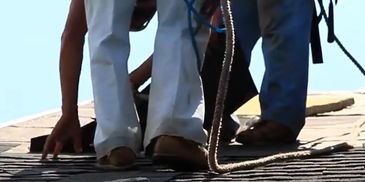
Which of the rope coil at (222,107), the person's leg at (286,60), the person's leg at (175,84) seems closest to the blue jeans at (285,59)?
the person's leg at (286,60)

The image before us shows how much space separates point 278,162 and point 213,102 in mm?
487

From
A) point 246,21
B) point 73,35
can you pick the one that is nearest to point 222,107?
point 73,35

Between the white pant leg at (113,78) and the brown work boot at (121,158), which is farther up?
the white pant leg at (113,78)

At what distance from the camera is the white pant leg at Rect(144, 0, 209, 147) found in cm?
262

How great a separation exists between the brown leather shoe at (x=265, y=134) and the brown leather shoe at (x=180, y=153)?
658 mm

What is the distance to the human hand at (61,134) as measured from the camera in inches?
121

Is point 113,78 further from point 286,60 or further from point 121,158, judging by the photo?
point 286,60

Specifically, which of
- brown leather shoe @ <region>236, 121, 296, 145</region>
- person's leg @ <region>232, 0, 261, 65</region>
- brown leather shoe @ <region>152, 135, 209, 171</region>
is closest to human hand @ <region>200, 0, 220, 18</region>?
brown leather shoe @ <region>152, 135, 209, 171</region>

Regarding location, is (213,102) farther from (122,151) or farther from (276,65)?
(122,151)

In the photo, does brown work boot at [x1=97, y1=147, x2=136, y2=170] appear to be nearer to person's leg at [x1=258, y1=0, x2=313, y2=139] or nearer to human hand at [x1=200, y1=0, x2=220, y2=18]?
human hand at [x1=200, y1=0, x2=220, y2=18]

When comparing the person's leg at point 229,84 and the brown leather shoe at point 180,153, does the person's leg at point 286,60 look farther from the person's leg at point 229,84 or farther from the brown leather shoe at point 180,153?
the brown leather shoe at point 180,153

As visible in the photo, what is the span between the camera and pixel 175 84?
8.64 feet

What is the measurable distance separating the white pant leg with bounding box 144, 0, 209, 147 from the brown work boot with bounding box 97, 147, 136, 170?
0.21 feet

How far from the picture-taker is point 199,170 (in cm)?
269
